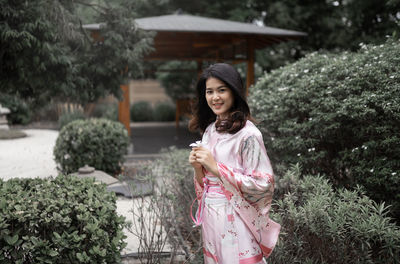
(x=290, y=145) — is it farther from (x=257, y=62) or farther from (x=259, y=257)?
(x=257, y=62)

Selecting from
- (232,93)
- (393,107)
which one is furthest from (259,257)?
(393,107)

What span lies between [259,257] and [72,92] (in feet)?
7.22

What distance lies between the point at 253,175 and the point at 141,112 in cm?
1807

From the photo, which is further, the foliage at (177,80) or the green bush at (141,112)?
the green bush at (141,112)

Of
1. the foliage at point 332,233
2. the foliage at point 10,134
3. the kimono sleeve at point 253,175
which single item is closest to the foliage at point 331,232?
the foliage at point 332,233

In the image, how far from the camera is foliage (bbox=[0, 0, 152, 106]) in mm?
2820

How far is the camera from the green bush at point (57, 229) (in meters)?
2.04

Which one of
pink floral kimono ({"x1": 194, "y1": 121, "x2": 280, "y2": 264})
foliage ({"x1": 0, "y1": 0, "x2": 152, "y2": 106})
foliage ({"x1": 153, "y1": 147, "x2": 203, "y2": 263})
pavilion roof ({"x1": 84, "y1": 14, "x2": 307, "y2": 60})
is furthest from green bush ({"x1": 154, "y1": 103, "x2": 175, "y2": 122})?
pink floral kimono ({"x1": 194, "y1": 121, "x2": 280, "y2": 264})

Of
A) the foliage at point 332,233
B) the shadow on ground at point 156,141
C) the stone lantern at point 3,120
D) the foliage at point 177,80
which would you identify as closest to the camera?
the foliage at point 332,233

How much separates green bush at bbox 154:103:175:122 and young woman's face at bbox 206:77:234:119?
1760cm

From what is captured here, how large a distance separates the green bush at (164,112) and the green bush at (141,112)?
1.06ft

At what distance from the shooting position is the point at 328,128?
138 inches

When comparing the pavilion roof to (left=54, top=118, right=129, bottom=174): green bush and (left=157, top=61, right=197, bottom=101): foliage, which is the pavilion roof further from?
(left=157, top=61, right=197, bottom=101): foliage

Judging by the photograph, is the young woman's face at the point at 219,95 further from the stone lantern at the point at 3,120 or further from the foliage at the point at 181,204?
the stone lantern at the point at 3,120
